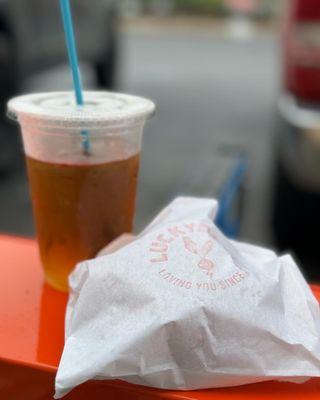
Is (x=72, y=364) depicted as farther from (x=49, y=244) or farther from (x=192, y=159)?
(x=192, y=159)


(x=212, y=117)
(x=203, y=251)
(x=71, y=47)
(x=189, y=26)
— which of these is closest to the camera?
(x=203, y=251)

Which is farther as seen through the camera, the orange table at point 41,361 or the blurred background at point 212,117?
the blurred background at point 212,117

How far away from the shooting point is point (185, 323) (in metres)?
0.85

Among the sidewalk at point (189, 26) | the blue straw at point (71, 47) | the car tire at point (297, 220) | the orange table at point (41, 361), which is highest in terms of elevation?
the blue straw at point (71, 47)

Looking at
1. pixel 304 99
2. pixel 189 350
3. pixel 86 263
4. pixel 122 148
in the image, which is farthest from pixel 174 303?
pixel 304 99

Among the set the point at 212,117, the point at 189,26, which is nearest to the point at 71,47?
the point at 212,117

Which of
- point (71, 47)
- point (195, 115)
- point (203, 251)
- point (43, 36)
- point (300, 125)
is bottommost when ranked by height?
point (195, 115)

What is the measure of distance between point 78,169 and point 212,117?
19.6 feet

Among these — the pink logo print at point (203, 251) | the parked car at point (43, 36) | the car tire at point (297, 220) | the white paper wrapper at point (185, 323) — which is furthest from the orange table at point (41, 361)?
the parked car at point (43, 36)

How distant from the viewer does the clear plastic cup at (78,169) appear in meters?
1.03

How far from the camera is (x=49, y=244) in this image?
1.13m

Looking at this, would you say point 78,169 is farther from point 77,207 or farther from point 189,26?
point 189,26

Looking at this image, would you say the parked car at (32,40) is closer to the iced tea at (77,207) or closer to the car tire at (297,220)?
the car tire at (297,220)

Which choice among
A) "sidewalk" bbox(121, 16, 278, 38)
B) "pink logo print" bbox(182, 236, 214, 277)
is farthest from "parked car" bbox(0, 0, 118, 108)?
"sidewalk" bbox(121, 16, 278, 38)
